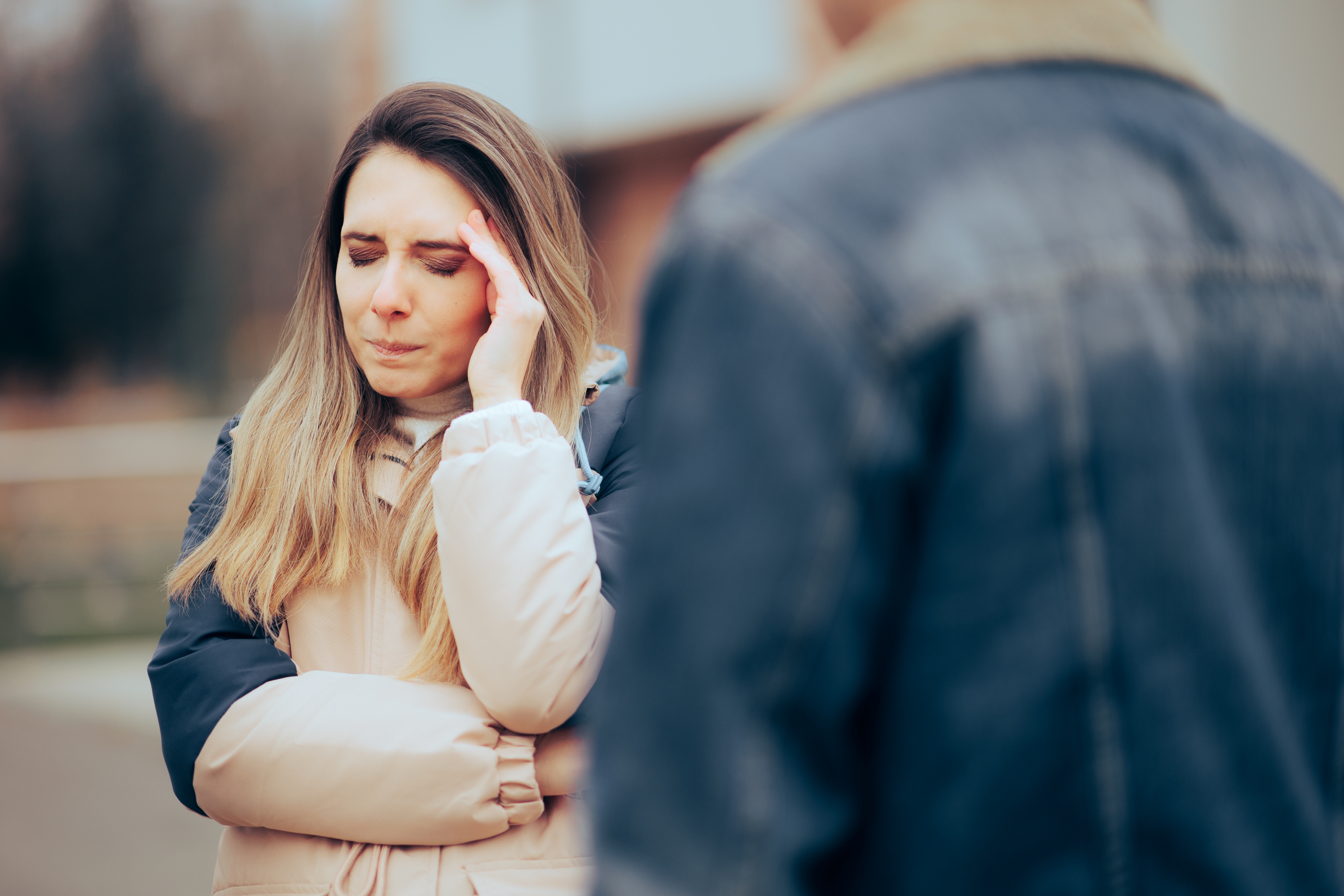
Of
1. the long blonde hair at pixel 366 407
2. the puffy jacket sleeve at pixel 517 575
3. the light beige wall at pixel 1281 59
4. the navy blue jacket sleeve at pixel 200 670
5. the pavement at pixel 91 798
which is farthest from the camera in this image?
the light beige wall at pixel 1281 59

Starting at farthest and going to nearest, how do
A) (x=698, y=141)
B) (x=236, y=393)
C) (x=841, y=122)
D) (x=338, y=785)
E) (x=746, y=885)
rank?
(x=236, y=393) < (x=698, y=141) < (x=338, y=785) < (x=841, y=122) < (x=746, y=885)

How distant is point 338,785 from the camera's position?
1.70 m

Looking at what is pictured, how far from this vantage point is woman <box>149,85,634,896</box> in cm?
169

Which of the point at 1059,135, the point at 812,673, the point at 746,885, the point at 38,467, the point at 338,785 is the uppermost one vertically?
the point at 1059,135

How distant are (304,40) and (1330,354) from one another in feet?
78.6

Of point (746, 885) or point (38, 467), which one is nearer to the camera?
point (746, 885)

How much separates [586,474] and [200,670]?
693 mm

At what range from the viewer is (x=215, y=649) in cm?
183

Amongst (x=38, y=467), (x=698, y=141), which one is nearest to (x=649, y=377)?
(x=698, y=141)

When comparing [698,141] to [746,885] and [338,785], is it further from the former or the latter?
[746,885]

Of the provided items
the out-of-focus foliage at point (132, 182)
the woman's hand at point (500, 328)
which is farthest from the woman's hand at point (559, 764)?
the out-of-focus foliage at point (132, 182)

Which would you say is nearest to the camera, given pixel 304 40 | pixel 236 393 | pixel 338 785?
pixel 338 785

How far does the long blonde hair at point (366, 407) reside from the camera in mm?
1899

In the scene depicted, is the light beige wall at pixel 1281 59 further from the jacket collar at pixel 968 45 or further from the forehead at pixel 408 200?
the jacket collar at pixel 968 45
